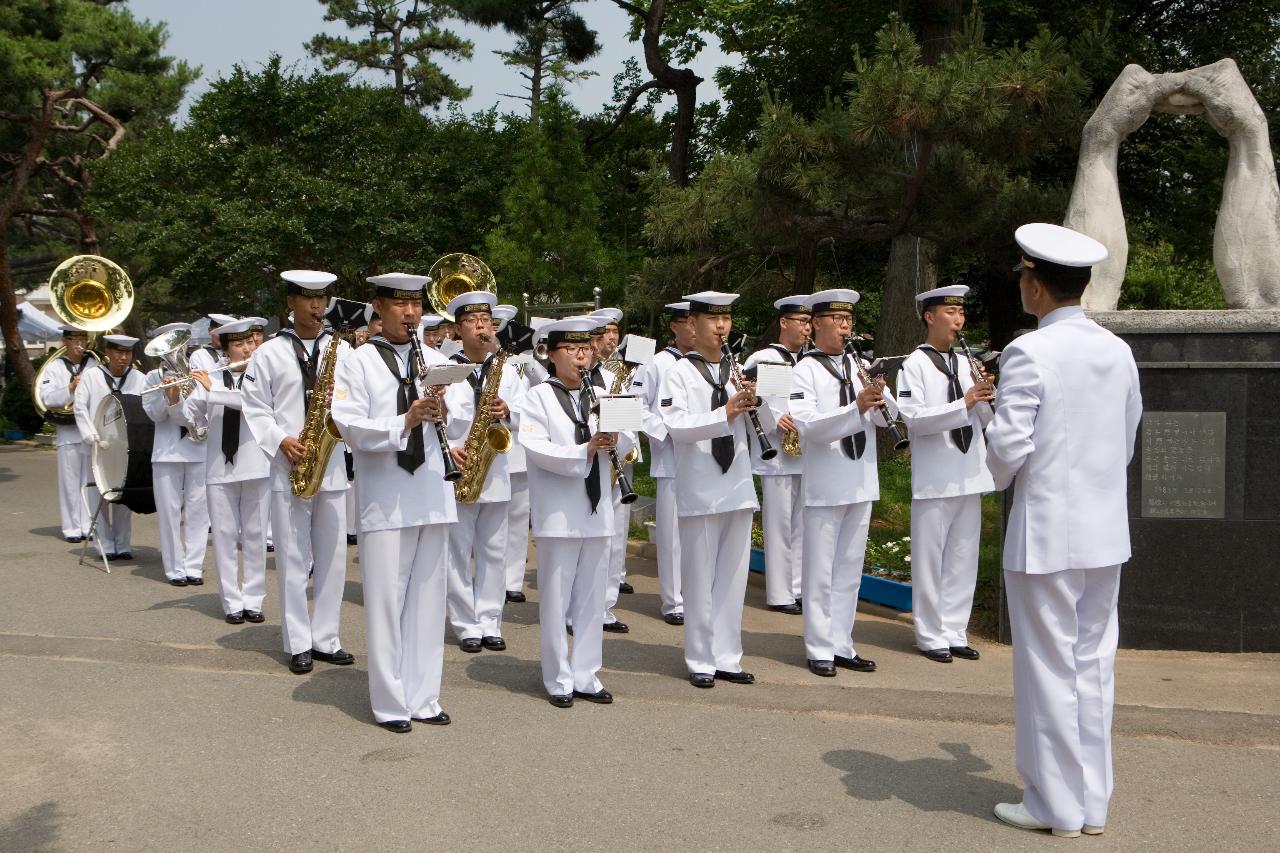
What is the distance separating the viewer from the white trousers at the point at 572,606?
6965mm

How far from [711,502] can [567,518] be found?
943 millimetres

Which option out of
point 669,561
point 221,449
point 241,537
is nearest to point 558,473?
point 669,561

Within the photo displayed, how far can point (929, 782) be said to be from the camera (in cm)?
564

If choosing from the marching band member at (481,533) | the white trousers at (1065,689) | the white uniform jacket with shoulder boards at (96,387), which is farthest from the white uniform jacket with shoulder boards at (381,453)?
the white uniform jacket with shoulder boards at (96,387)

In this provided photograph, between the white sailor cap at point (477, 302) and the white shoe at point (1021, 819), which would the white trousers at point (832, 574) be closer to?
the white sailor cap at point (477, 302)

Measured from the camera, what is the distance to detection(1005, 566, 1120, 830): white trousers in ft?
16.3

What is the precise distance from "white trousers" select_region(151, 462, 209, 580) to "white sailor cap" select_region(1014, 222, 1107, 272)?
26.5 feet

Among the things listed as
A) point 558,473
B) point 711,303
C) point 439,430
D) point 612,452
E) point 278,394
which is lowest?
point 558,473

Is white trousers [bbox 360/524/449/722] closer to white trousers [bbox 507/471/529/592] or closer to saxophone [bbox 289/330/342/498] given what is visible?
saxophone [bbox 289/330/342/498]

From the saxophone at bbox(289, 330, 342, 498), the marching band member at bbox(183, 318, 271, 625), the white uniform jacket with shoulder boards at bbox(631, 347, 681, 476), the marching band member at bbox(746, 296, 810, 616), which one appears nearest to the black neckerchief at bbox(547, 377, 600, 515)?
the saxophone at bbox(289, 330, 342, 498)

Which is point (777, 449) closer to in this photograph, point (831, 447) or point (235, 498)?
point (831, 447)

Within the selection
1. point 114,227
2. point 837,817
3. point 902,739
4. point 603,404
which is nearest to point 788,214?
point 603,404

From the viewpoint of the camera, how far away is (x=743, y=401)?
277 inches

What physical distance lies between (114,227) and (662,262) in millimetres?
13780
